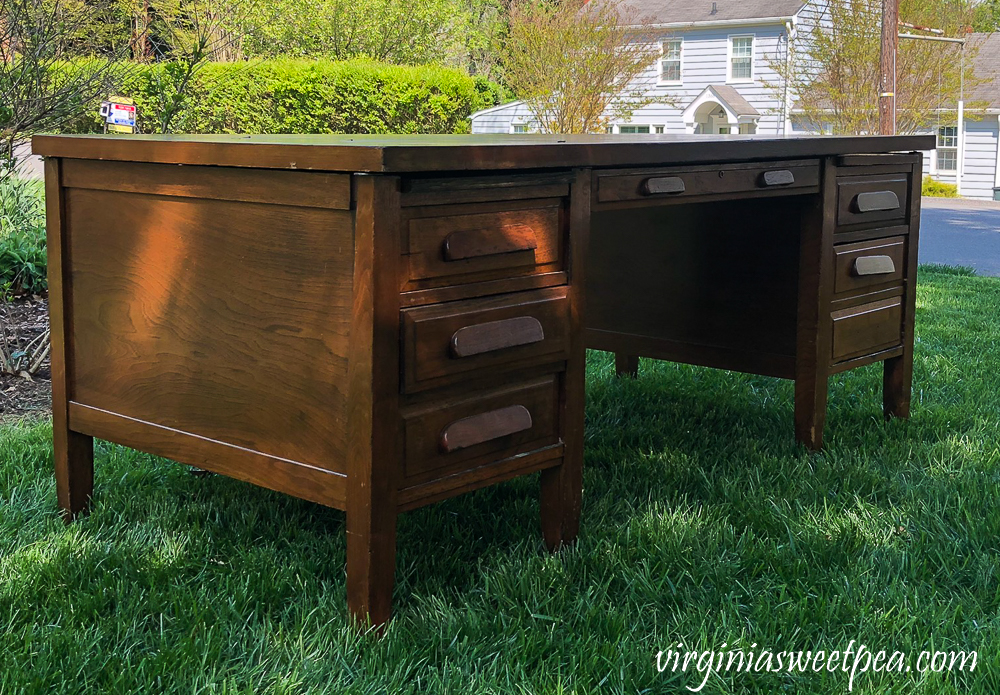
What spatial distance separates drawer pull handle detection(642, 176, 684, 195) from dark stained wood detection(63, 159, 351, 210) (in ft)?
3.05

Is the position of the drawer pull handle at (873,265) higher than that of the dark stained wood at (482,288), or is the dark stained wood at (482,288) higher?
the dark stained wood at (482,288)

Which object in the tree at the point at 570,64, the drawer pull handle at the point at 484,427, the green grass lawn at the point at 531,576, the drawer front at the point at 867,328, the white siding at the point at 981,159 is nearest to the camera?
the green grass lawn at the point at 531,576

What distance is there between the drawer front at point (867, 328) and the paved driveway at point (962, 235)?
20.0 ft

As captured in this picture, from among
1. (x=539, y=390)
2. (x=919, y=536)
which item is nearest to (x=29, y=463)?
(x=539, y=390)

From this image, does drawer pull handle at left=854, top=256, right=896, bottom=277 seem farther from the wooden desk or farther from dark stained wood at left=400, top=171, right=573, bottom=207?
dark stained wood at left=400, top=171, right=573, bottom=207

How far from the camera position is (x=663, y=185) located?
276 cm

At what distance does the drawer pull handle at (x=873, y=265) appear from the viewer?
3615mm

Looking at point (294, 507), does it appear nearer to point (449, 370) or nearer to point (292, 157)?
point (449, 370)

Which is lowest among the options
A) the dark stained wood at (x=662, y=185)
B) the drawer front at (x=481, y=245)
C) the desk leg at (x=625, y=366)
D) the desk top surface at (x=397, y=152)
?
the desk leg at (x=625, y=366)

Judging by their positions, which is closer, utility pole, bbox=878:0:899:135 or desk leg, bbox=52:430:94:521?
desk leg, bbox=52:430:94:521

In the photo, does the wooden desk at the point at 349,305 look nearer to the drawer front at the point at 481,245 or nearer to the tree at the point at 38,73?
the drawer front at the point at 481,245

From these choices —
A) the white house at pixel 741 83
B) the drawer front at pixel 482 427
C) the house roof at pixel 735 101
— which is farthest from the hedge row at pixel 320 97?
the drawer front at pixel 482 427

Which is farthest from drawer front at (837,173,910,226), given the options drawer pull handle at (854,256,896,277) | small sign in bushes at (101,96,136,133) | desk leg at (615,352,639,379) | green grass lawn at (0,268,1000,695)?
small sign in bushes at (101,96,136,133)

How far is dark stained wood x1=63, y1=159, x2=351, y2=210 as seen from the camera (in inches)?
83.0
